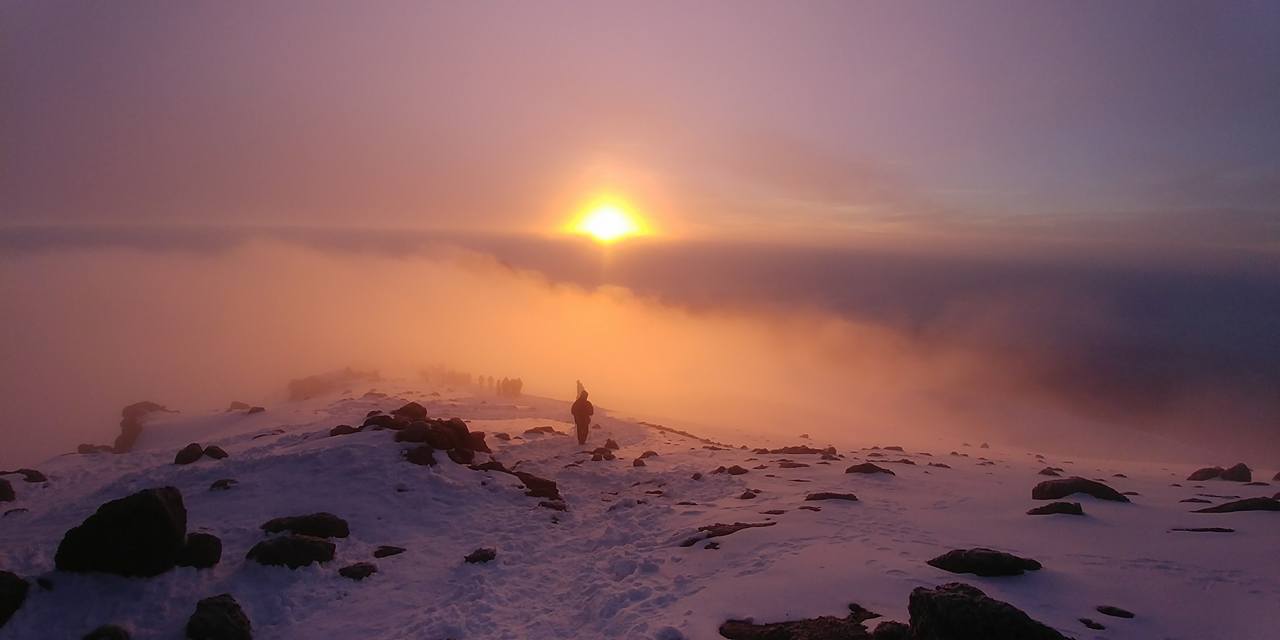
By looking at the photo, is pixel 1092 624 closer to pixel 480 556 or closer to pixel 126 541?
pixel 480 556

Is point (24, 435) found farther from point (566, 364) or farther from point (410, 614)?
point (410, 614)

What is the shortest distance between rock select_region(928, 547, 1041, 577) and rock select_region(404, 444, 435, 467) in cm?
2032

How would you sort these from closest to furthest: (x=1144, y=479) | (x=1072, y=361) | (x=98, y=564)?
(x=98, y=564)
(x=1144, y=479)
(x=1072, y=361)

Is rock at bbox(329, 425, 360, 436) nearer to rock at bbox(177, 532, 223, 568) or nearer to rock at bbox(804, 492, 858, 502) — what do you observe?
rock at bbox(177, 532, 223, 568)

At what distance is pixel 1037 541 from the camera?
17.0 m

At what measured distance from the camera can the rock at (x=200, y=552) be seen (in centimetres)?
1620

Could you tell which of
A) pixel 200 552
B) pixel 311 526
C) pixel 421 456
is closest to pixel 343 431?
pixel 421 456

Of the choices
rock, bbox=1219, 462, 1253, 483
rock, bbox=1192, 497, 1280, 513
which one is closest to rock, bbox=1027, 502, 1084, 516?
rock, bbox=1192, 497, 1280, 513

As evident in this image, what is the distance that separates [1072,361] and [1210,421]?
43.8m

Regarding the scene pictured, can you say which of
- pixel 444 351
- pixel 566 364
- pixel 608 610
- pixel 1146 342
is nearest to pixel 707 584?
pixel 608 610

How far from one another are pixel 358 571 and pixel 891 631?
1460 cm

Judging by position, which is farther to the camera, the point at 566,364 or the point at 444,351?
the point at 444,351

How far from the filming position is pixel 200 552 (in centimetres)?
1652

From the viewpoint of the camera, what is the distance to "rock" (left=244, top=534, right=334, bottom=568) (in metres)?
17.1
